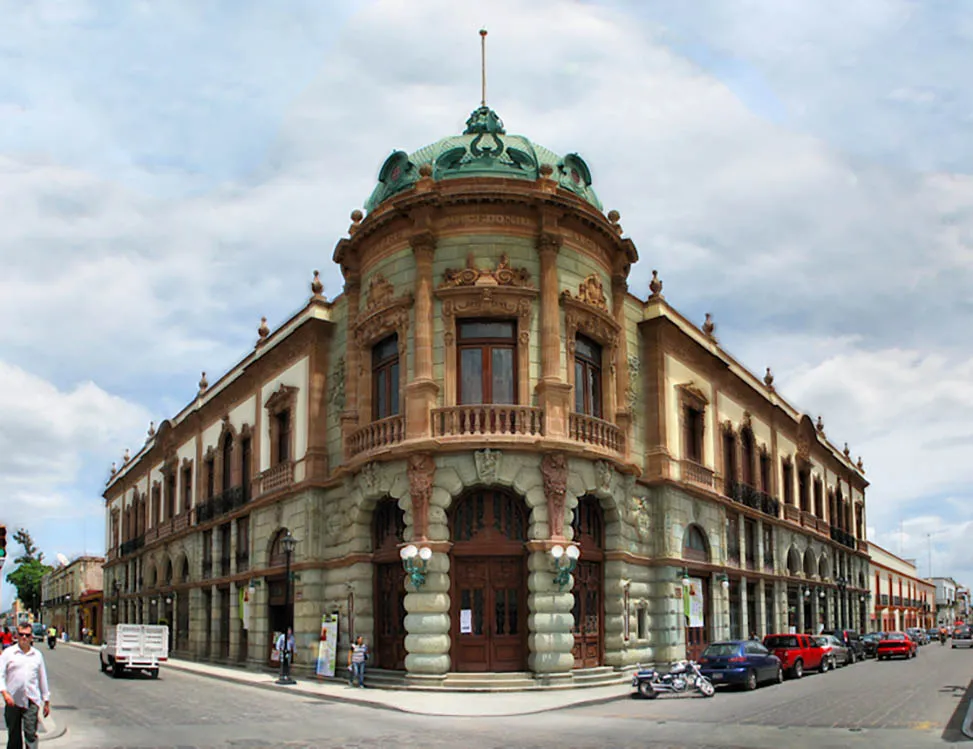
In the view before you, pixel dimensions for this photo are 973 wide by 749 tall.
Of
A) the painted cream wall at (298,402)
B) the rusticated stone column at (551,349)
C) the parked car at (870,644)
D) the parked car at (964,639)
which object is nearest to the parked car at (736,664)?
the rusticated stone column at (551,349)

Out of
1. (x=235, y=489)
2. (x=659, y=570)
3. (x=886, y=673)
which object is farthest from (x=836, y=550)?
(x=235, y=489)

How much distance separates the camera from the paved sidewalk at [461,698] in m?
22.1

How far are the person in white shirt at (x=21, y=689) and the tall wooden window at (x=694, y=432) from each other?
26058 millimetres

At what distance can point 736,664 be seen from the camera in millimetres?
27359

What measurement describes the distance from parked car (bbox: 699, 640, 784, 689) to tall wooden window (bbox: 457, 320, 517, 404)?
9085 millimetres

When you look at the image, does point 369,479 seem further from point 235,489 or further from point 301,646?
point 235,489

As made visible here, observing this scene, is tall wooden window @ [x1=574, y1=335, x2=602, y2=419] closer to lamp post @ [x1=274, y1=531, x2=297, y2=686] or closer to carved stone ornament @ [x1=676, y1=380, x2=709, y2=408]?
carved stone ornament @ [x1=676, y1=380, x2=709, y2=408]

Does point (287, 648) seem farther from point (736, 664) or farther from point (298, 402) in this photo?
point (736, 664)

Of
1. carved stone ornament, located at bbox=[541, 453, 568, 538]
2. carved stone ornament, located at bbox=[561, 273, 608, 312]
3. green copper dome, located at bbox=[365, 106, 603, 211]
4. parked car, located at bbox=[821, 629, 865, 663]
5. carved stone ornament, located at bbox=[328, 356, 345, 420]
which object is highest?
green copper dome, located at bbox=[365, 106, 603, 211]

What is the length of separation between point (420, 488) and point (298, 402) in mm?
9449

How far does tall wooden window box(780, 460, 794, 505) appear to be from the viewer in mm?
48481

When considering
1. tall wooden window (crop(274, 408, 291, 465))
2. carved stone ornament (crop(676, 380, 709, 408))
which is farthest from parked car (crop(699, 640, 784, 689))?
tall wooden window (crop(274, 408, 291, 465))

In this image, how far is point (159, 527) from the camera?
174 ft

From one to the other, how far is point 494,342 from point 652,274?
9493mm
